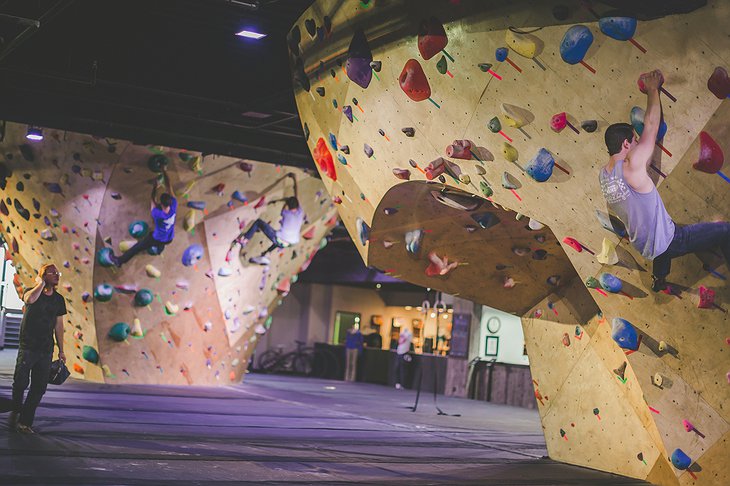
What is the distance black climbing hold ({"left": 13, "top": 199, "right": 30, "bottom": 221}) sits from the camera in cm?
1608

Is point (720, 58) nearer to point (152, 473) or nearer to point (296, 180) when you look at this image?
point (152, 473)

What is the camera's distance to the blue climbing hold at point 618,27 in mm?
5777

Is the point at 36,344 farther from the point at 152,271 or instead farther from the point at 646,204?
the point at 152,271

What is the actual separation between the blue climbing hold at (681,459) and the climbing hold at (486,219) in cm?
272

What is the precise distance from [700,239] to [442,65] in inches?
91.6

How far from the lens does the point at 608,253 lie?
264 inches

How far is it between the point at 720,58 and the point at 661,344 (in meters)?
2.27

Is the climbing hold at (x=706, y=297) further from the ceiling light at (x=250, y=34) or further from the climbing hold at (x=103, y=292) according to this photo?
the climbing hold at (x=103, y=292)

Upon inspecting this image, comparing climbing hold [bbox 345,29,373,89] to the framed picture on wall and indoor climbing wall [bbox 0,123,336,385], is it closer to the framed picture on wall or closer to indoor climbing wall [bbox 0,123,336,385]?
indoor climbing wall [bbox 0,123,336,385]

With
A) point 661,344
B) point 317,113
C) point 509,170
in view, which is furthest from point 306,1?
point 661,344

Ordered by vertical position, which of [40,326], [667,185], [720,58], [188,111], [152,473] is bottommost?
[152,473]

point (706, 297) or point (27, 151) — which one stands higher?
point (27, 151)

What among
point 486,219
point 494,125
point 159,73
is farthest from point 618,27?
point 159,73

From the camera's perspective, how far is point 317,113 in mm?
9234
